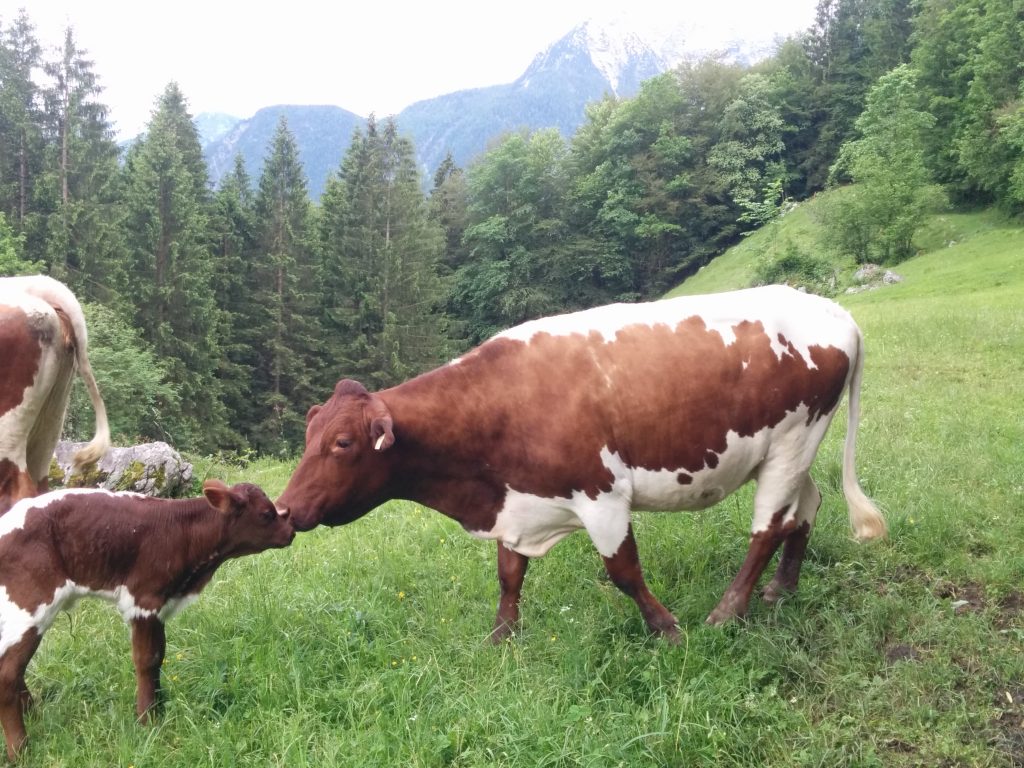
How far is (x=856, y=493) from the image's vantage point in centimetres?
510

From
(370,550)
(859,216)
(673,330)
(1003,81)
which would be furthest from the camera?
(1003,81)

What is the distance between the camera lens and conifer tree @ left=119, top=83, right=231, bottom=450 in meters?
31.3

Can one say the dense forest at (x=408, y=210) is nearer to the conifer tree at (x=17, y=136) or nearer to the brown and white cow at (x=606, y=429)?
the conifer tree at (x=17, y=136)

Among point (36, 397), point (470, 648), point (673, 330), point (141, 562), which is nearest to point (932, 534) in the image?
point (673, 330)

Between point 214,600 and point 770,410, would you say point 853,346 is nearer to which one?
point 770,410

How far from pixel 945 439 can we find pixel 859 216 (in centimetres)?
3172

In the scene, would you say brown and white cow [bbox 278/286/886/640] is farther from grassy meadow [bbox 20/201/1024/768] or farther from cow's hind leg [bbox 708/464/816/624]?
grassy meadow [bbox 20/201/1024/768]

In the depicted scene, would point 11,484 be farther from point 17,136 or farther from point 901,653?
point 17,136

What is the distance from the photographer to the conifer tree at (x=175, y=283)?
31297 millimetres

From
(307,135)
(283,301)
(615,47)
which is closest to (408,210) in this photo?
(283,301)

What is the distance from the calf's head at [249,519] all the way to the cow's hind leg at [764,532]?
106 inches

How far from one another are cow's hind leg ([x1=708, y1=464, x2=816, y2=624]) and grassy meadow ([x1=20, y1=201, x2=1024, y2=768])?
0.63 feet

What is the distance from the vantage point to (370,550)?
6559 mm

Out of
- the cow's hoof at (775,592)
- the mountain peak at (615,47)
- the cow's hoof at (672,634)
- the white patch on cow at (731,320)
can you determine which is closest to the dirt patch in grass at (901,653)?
the cow's hoof at (775,592)
